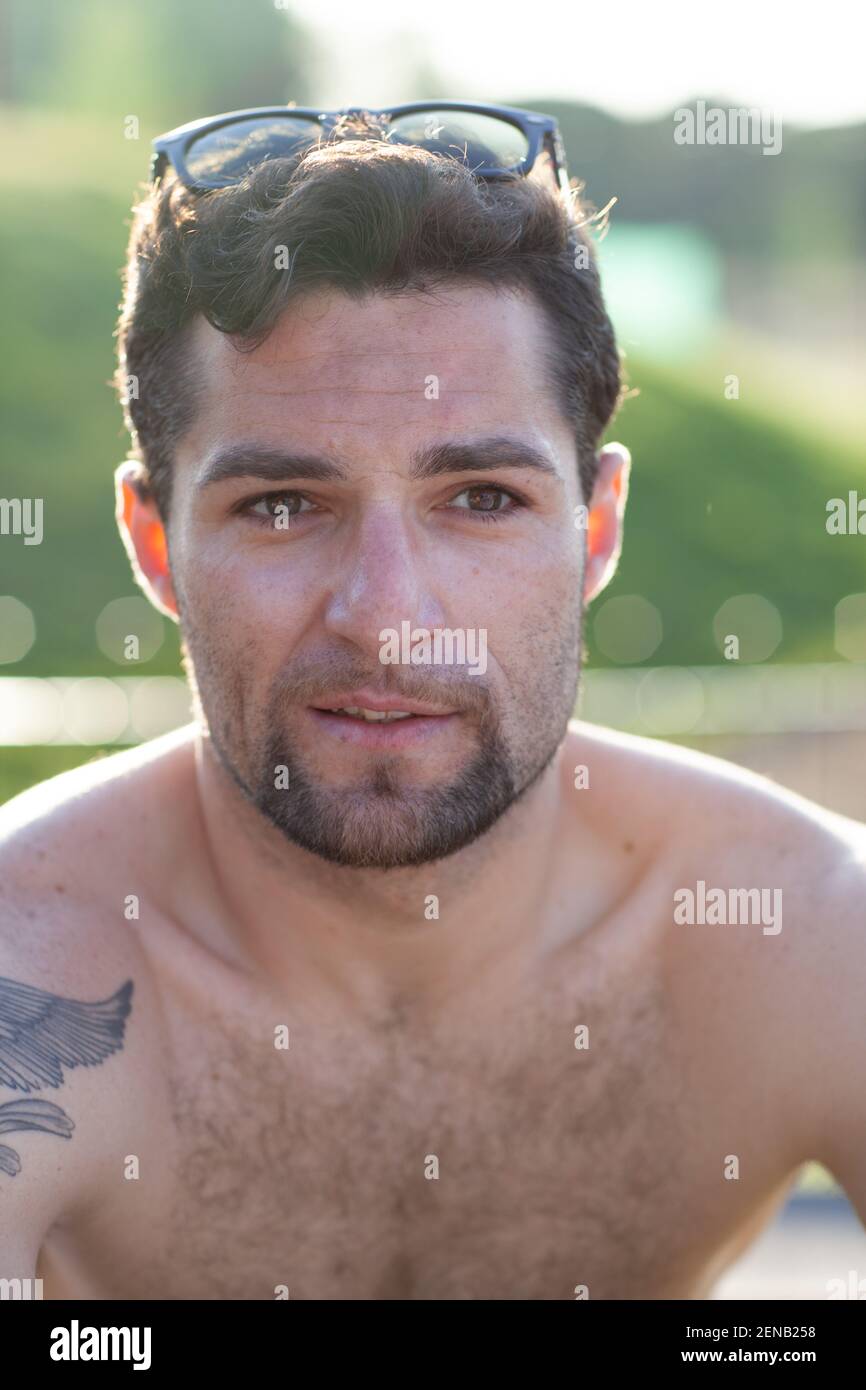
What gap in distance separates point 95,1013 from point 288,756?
2.09 feet

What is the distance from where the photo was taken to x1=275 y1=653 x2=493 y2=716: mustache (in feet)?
9.45

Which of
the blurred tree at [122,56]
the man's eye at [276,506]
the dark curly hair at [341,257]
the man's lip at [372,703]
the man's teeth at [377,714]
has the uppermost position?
the blurred tree at [122,56]

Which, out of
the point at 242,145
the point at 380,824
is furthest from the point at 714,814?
the point at 242,145

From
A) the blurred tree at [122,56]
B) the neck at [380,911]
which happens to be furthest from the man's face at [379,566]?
the blurred tree at [122,56]

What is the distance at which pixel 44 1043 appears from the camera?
2.94 m

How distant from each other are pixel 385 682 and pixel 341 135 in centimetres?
131

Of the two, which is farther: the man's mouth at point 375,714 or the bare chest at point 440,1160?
the bare chest at point 440,1160

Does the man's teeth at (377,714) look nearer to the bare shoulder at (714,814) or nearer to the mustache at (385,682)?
the mustache at (385,682)

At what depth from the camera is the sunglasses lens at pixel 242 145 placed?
11.1 ft

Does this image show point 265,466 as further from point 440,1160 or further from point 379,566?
point 440,1160

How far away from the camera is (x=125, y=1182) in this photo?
120 inches

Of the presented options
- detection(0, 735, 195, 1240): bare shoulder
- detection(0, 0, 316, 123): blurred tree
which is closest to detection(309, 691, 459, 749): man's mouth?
detection(0, 735, 195, 1240): bare shoulder

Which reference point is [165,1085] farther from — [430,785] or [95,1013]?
[430,785]
